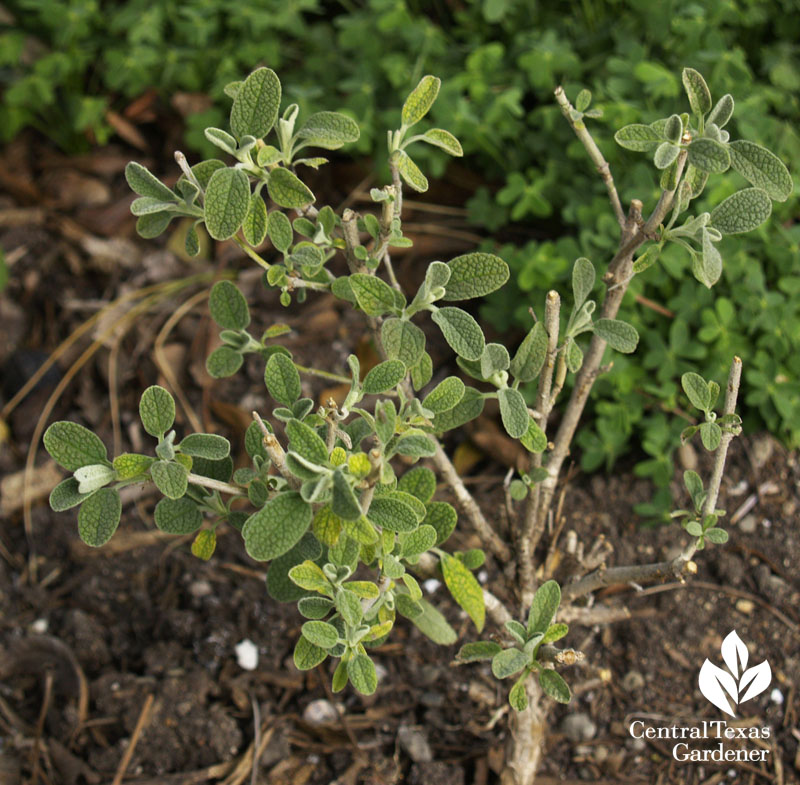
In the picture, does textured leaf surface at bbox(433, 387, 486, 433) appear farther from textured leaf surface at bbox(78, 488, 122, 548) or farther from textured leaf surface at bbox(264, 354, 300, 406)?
textured leaf surface at bbox(78, 488, 122, 548)

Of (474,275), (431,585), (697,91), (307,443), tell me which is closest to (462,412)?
(474,275)

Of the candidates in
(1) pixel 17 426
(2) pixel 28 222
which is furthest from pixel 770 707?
(2) pixel 28 222

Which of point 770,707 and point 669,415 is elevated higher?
point 669,415

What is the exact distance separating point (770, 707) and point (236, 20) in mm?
2305

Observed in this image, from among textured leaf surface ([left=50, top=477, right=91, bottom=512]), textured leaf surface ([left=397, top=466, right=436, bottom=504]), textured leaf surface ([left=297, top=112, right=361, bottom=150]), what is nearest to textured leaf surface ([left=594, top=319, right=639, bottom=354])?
textured leaf surface ([left=397, top=466, right=436, bottom=504])

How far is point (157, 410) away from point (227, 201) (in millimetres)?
316

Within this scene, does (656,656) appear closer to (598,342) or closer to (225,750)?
(598,342)

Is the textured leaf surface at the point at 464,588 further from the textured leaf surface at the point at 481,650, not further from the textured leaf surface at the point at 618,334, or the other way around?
the textured leaf surface at the point at 618,334

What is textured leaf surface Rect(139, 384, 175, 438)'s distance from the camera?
3.98ft

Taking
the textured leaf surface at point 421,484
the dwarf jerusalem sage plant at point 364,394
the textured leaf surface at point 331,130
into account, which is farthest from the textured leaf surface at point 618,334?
the textured leaf surface at point 331,130

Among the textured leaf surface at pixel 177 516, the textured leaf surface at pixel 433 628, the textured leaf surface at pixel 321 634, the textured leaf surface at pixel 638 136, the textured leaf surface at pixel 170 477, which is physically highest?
the textured leaf surface at pixel 638 136

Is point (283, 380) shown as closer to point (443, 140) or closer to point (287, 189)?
point (287, 189)

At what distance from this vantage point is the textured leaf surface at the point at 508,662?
4.16 feet

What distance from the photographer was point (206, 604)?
6.63ft
